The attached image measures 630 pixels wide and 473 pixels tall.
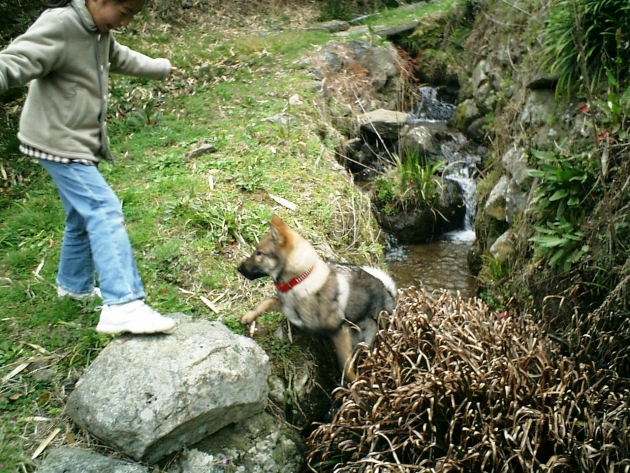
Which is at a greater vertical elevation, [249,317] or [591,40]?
[591,40]

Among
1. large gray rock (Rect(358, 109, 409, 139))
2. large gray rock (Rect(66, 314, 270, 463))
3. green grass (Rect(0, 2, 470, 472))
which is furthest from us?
large gray rock (Rect(358, 109, 409, 139))

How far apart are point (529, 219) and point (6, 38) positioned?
604 cm

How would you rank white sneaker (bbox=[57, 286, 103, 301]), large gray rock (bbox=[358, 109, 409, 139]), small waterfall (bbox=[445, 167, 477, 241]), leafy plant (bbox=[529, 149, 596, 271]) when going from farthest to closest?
large gray rock (bbox=[358, 109, 409, 139]) → small waterfall (bbox=[445, 167, 477, 241]) → leafy plant (bbox=[529, 149, 596, 271]) → white sneaker (bbox=[57, 286, 103, 301])

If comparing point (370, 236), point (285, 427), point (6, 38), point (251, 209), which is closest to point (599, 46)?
point (370, 236)

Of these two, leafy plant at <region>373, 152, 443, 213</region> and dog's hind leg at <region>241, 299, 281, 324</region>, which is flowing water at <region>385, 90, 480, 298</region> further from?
dog's hind leg at <region>241, 299, 281, 324</region>

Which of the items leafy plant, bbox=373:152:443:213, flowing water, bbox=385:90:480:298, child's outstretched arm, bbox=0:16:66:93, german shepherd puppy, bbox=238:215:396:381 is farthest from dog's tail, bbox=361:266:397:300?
leafy plant, bbox=373:152:443:213

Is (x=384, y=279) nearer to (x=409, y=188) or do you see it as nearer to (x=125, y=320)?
(x=125, y=320)

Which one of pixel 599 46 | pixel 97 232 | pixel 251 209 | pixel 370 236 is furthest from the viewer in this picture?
pixel 370 236

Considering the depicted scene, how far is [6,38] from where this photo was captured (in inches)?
249

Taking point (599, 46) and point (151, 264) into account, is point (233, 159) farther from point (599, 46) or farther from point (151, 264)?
point (599, 46)

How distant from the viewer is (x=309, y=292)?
374cm

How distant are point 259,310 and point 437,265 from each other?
3.35m

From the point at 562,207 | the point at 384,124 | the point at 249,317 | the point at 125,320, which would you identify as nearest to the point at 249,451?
the point at 249,317

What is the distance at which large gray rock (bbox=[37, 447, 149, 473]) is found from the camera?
267cm
